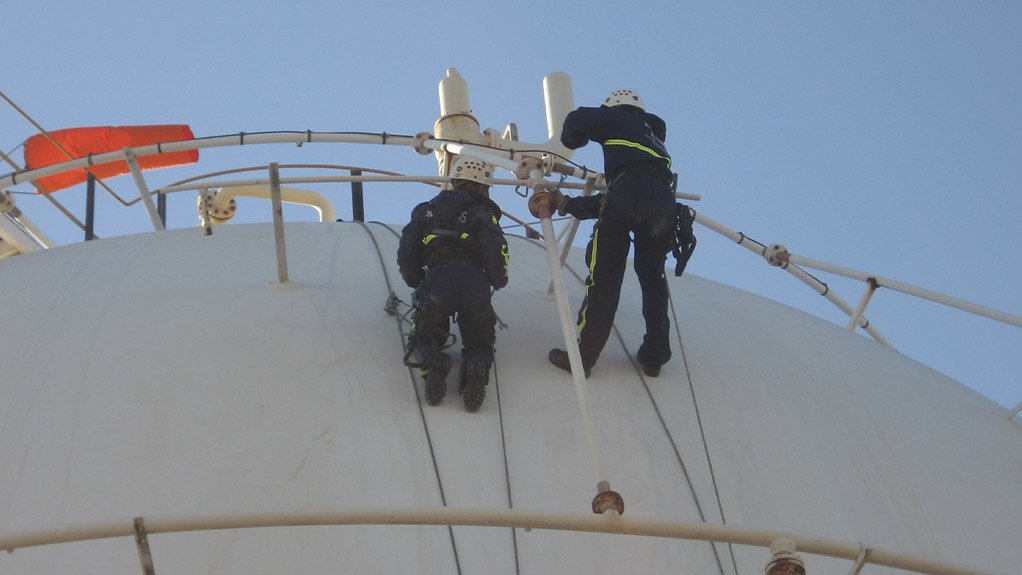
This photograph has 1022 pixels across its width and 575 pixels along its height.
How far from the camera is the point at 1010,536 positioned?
321 inches

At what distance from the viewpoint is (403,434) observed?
765 centimetres

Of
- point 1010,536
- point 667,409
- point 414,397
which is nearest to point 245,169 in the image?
point 414,397

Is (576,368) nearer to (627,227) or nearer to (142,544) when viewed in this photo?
(627,227)

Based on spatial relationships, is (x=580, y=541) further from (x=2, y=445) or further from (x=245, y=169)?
(x=245, y=169)

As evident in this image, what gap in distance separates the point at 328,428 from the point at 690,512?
7.02ft

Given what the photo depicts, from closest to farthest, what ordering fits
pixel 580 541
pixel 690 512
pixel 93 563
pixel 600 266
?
pixel 93 563 → pixel 580 541 → pixel 690 512 → pixel 600 266

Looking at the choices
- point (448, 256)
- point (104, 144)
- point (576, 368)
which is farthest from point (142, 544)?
point (104, 144)

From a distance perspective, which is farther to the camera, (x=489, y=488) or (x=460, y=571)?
(x=489, y=488)

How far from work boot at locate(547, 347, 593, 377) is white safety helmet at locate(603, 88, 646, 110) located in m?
1.91

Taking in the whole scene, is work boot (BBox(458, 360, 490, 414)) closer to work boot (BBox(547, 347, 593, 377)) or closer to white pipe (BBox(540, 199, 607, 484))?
work boot (BBox(547, 347, 593, 377))

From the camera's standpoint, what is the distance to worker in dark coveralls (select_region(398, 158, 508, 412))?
316 inches

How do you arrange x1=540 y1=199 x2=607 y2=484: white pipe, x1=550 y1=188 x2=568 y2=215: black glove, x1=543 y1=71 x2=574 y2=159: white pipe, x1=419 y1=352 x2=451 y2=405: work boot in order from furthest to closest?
x1=543 y1=71 x2=574 y2=159: white pipe → x1=550 y1=188 x2=568 y2=215: black glove → x1=419 y1=352 x2=451 y2=405: work boot → x1=540 y1=199 x2=607 y2=484: white pipe

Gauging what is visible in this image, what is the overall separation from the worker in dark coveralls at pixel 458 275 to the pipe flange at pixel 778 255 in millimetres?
3085

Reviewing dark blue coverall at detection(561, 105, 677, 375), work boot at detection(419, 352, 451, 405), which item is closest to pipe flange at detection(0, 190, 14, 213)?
dark blue coverall at detection(561, 105, 677, 375)
